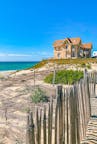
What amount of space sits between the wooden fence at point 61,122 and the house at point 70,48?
55.2 metres

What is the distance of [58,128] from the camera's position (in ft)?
16.4

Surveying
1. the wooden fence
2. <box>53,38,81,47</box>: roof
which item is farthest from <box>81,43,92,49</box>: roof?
the wooden fence

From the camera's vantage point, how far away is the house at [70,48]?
60562mm

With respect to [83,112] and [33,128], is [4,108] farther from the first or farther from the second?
[33,128]

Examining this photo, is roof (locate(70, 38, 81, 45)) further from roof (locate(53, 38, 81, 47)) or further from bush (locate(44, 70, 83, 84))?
bush (locate(44, 70, 83, 84))

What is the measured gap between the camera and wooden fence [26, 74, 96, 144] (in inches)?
178

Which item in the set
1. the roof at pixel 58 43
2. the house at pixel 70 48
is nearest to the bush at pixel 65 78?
the house at pixel 70 48

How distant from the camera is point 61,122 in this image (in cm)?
497

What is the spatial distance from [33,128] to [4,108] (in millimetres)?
7729

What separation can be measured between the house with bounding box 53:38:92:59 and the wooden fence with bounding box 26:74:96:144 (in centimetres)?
5516

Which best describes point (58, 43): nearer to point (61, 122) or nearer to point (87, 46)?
point (87, 46)

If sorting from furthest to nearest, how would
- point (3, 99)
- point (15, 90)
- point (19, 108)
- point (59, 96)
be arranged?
point (15, 90) < point (3, 99) < point (19, 108) < point (59, 96)

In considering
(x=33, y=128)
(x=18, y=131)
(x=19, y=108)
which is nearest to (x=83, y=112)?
(x=33, y=128)

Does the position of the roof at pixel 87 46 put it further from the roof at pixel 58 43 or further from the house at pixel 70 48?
the roof at pixel 58 43
